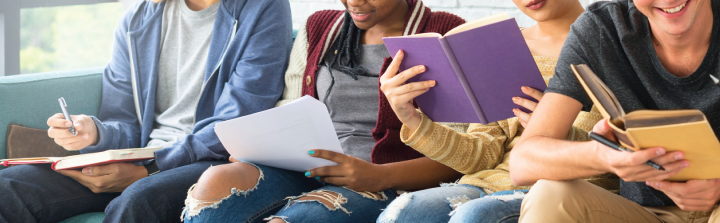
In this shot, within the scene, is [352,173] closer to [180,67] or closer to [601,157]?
[601,157]

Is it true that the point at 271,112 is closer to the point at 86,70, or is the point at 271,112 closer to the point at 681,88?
the point at 681,88

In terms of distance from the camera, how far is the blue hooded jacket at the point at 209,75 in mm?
1638

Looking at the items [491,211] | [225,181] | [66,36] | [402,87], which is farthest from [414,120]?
[66,36]

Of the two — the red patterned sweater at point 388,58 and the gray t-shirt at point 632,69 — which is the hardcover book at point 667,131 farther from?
the red patterned sweater at point 388,58

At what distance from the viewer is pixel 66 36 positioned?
3.01m

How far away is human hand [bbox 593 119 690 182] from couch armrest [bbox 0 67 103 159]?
4.99 feet

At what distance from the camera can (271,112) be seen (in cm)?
123

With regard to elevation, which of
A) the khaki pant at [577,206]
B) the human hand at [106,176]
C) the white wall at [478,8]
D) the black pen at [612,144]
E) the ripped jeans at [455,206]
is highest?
the white wall at [478,8]

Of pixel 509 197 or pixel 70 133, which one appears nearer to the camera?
pixel 509 197

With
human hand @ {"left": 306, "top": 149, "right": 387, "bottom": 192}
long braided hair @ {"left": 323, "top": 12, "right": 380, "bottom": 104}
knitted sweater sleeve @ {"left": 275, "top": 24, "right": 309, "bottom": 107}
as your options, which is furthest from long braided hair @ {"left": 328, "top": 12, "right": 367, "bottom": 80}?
human hand @ {"left": 306, "top": 149, "right": 387, "bottom": 192}

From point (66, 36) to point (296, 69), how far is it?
1.90 m

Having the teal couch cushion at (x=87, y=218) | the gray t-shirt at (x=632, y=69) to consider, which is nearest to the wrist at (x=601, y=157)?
the gray t-shirt at (x=632, y=69)

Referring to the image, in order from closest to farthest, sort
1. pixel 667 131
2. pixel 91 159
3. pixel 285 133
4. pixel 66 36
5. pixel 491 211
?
pixel 667 131, pixel 491 211, pixel 285 133, pixel 91 159, pixel 66 36

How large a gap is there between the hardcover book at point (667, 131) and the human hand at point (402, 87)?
0.44 m
